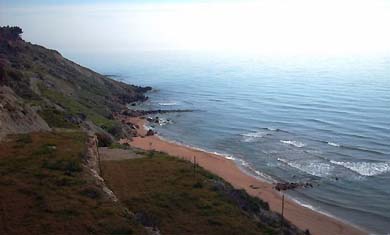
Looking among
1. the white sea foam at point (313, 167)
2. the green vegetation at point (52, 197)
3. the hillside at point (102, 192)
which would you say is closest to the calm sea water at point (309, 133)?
the white sea foam at point (313, 167)

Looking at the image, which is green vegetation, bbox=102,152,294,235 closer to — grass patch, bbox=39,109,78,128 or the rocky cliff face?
the rocky cliff face

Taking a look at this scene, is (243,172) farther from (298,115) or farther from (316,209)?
(298,115)

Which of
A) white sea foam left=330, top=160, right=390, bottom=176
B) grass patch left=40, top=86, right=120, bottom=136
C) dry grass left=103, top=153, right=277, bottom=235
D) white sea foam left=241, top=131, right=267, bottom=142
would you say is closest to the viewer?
dry grass left=103, top=153, right=277, bottom=235

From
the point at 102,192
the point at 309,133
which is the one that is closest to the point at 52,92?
the point at 309,133

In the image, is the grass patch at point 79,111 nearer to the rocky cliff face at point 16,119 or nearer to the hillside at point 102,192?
the rocky cliff face at point 16,119

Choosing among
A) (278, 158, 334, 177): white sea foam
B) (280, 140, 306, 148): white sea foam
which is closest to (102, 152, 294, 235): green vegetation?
(278, 158, 334, 177): white sea foam

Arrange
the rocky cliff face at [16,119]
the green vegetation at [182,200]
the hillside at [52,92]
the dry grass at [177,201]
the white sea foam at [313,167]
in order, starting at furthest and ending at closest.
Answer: the white sea foam at [313,167] < the hillside at [52,92] < the rocky cliff face at [16,119] < the green vegetation at [182,200] < the dry grass at [177,201]
